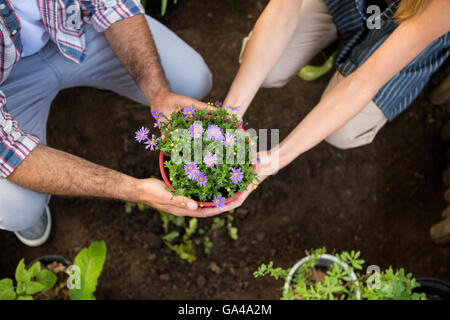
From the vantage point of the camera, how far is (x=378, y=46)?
4.04 feet

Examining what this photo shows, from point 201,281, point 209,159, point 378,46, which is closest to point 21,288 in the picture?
point 201,281

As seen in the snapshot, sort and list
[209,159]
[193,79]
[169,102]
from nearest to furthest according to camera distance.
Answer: [209,159], [169,102], [193,79]

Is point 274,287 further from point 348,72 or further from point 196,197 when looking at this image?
point 348,72

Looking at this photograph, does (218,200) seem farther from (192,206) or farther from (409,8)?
(409,8)

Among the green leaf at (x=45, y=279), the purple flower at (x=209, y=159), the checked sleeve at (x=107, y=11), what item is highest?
the checked sleeve at (x=107, y=11)

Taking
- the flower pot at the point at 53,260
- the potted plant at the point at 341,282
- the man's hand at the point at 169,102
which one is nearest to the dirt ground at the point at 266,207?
the flower pot at the point at 53,260

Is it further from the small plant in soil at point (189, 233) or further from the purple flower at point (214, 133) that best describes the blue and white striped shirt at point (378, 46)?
the small plant in soil at point (189, 233)

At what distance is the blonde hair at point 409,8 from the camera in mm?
1005

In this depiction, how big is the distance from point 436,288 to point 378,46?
94 centimetres

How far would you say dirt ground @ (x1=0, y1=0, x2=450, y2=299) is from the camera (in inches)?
64.4

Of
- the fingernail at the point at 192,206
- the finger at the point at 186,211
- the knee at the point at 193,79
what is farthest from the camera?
the knee at the point at 193,79

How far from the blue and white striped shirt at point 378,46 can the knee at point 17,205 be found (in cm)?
120
